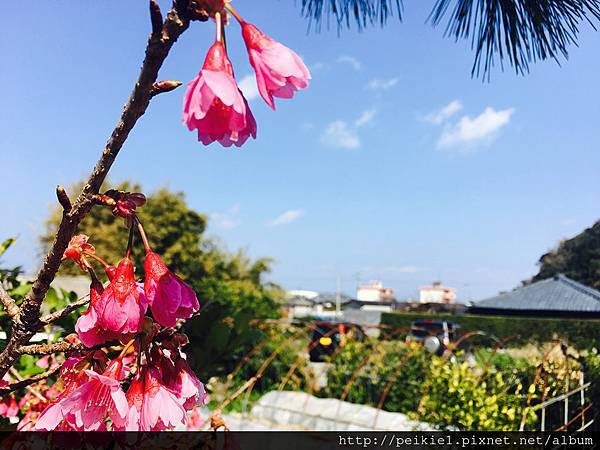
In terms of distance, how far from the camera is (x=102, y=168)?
0.51 metres

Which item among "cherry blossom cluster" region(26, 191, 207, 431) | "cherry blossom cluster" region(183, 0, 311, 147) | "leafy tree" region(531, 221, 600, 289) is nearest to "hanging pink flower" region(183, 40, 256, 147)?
"cherry blossom cluster" region(183, 0, 311, 147)

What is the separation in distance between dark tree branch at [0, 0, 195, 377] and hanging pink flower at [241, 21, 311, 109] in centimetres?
8

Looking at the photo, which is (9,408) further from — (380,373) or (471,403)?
(380,373)

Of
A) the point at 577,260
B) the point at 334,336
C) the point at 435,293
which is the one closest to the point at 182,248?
the point at 334,336

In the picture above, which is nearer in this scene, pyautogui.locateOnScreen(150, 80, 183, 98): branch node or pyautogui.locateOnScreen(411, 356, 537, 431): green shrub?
pyautogui.locateOnScreen(150, 80, 183, 98): branch node

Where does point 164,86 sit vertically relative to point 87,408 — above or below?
above

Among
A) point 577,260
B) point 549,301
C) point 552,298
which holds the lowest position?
point 549,301

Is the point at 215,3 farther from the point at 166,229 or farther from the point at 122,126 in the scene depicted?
the point at 166,229

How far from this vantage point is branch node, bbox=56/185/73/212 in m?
0.54

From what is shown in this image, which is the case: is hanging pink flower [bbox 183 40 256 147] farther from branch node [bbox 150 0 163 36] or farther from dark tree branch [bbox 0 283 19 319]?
dark tree branch [bbox 0 283 19 319]

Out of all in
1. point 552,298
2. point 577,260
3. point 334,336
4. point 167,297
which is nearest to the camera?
point 167,297

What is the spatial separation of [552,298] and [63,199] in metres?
24.4

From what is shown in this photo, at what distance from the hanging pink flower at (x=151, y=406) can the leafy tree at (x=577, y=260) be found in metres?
25.9

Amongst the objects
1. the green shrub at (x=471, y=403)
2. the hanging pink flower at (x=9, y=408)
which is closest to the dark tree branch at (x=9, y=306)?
the hanging pink flower at (x=9, y=408)
